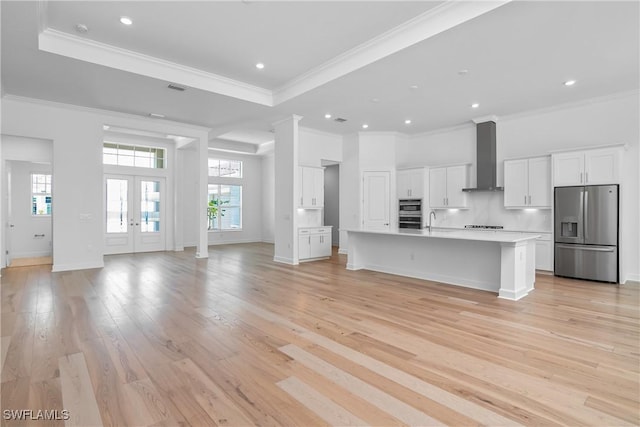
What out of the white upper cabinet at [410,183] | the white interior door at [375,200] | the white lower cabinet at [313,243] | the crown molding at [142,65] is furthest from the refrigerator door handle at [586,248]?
the crown molding at [142,65]

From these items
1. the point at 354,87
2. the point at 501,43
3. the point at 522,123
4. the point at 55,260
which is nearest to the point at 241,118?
the point at 354,87

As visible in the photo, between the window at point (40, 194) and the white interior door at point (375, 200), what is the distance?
8.28m

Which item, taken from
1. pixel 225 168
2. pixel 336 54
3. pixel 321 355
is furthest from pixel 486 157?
pixel 225 168

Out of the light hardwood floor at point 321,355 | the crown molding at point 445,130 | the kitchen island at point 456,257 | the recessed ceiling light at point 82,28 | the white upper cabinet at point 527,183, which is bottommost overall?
the light hardwood floor at point 321,355

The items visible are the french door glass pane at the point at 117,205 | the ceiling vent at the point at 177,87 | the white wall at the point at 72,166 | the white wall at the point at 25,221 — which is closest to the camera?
the ceiling vent at the point at 177,87

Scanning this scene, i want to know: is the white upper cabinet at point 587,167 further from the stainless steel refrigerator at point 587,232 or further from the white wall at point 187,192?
the white wall at point 187,192

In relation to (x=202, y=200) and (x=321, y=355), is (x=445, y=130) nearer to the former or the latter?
(x=202, y=200)

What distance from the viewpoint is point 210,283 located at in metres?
5.54

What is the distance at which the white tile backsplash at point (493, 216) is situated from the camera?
22.2ft

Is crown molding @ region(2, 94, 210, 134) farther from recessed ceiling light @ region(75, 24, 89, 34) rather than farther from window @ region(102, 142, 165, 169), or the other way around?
recessed ceiling light @ region(75, 24, 89, 34)

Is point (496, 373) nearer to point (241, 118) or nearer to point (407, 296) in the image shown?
point (407, 296)

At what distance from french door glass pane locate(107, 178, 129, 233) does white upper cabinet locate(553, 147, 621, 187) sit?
10487 millimetres

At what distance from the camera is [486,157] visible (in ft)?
24.3

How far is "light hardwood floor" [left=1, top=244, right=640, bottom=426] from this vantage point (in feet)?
6.70
